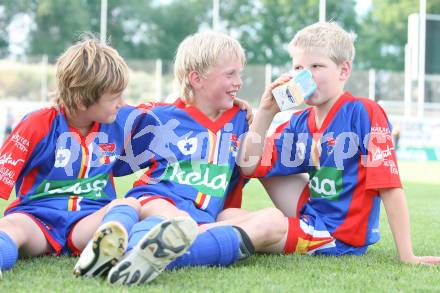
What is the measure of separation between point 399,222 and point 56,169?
1.52 metres

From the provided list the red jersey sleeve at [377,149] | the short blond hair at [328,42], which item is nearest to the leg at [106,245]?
the red jersey sleeve at [377,149]

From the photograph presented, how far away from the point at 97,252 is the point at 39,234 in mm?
732

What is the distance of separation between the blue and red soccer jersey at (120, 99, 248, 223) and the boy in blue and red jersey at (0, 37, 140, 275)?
0.56ft

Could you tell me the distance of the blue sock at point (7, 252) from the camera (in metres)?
2.61

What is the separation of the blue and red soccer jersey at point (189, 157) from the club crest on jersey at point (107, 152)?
0.08 meters

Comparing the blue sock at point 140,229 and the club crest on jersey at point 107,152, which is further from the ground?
the club crest on jersey at point 107,152

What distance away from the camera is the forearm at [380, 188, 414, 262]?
306 centimetres

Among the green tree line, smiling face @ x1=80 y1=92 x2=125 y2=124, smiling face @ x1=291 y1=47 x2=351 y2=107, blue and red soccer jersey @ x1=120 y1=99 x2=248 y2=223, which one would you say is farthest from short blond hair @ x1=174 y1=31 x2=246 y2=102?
the green tree line

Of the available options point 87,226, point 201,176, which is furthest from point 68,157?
point 201,176

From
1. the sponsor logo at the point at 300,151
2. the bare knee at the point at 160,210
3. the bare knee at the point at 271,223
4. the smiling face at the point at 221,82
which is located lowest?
the bare knee at the point at 271,223

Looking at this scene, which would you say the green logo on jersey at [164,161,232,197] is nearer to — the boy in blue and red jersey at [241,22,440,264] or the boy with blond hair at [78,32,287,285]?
the boy with blond hair at [78,32,287,285]

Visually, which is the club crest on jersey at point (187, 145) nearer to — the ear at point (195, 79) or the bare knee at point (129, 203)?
the ear at point (195, 79)

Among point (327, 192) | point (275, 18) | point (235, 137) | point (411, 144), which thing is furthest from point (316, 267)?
point (275, 18)

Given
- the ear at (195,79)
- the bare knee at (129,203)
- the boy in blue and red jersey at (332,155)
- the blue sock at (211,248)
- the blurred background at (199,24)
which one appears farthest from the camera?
the blurred background at (199,24)
